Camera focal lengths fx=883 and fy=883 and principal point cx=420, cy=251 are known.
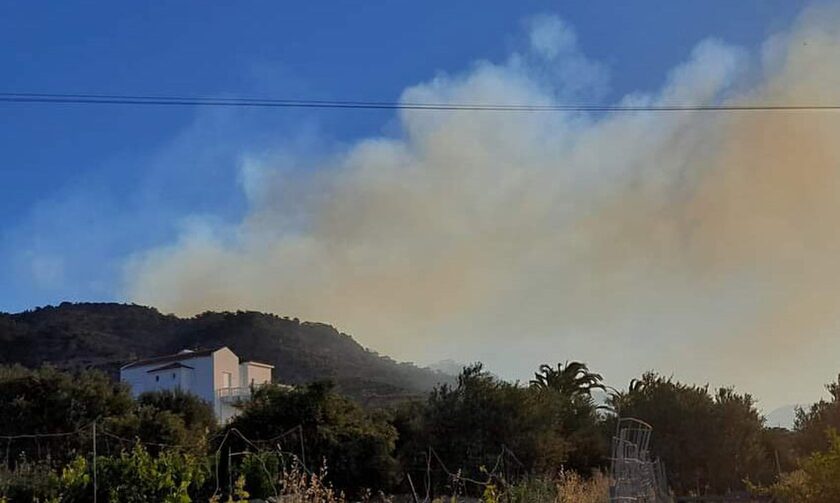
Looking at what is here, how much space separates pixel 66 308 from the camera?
70.1 metres

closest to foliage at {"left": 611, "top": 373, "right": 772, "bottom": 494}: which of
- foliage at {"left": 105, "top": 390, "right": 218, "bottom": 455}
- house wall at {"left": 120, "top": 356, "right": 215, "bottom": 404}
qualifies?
foliage at {"left": 105, "top": 390, "right": 218, "bottom": 455}

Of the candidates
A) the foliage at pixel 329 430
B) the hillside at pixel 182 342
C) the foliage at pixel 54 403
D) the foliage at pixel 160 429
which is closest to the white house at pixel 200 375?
the hillside at pixel 182 342

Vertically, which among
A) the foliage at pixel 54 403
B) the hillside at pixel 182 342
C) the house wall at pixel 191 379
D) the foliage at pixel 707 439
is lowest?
the foliage at pixel 707 439

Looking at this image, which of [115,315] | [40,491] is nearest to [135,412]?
[40,491]

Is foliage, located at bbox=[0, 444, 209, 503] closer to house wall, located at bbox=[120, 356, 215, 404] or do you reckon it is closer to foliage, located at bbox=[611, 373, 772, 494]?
foliage, located at bbox=[611, 373, 772, 494]

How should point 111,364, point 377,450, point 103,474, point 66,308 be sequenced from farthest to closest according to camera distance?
point 66,308, point 111,364, point 377,450, point 103,474

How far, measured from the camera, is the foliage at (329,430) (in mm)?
19625

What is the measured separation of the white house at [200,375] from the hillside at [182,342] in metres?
9.86

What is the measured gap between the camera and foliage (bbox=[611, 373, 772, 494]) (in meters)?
22.6

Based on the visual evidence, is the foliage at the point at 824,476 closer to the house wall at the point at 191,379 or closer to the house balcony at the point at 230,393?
the house balcony at the point at 230,393

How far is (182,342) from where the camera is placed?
6562 centimetres

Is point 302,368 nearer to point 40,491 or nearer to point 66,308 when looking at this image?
point 66,308

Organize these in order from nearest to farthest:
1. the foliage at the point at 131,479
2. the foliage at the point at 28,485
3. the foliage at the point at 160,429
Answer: the foliage at the point at 131,479 → the foliage at the point at 28,485 → the foliage at the point at 160,429

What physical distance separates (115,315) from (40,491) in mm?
60768
